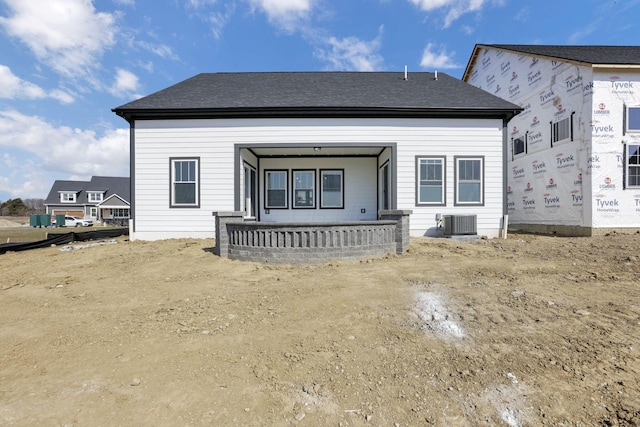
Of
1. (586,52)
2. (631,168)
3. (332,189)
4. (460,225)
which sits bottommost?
(460,225)

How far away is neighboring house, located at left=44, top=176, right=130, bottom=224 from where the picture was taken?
43156 millimetres

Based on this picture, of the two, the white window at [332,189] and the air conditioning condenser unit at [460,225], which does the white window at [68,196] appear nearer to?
the white window at [332,189]

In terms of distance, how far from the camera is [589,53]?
11953 mm

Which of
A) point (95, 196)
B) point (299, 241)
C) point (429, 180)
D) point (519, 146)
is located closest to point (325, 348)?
point (299, 241)

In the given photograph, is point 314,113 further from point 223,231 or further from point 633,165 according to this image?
point 633,165

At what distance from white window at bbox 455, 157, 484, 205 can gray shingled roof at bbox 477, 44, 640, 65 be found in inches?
208

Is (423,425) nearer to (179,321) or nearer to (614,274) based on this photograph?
(179,321)

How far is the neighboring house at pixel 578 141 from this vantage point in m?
10.1

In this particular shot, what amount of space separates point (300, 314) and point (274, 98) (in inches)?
360

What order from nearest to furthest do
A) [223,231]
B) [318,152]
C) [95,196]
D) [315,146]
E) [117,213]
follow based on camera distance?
[223,231] < [315,146] < [318,152] < [117,213] < [95,196]

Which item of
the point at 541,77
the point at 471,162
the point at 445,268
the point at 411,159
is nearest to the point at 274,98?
the point at 411,159

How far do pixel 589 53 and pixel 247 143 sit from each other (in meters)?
14.6

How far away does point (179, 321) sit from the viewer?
3545 millimetres

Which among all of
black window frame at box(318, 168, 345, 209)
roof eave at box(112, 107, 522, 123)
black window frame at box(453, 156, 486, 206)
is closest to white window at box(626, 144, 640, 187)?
roof eave at box(112, 107, 522, 123)
